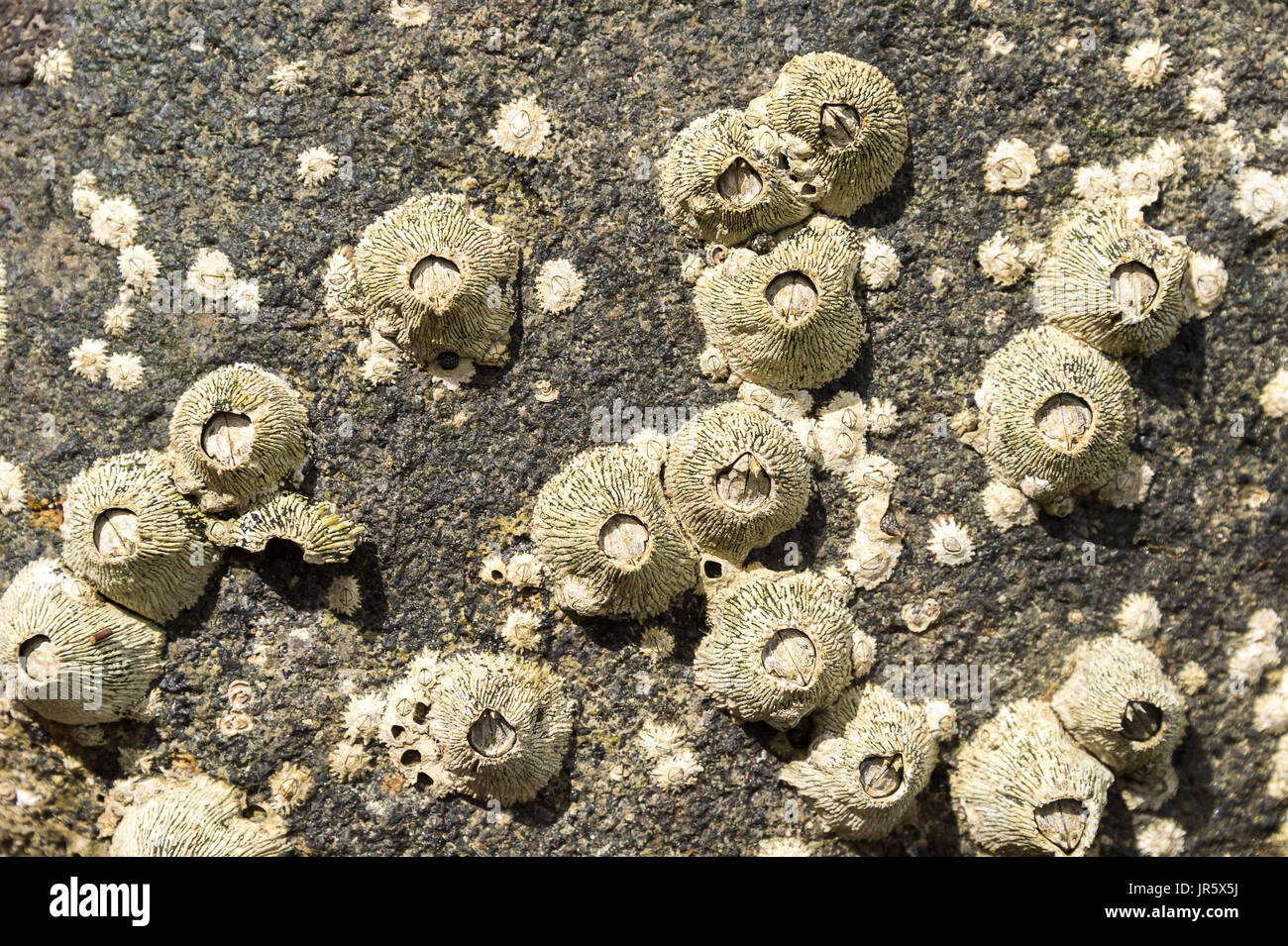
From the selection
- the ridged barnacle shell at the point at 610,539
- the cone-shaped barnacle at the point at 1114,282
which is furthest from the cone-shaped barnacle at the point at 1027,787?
the cone-shaped barnacle at the point at 1114,282

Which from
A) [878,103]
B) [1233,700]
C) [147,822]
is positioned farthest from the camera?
[1233,700]

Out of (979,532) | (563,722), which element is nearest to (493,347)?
(563,722)

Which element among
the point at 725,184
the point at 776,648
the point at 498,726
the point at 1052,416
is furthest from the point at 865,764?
the point at 725,184

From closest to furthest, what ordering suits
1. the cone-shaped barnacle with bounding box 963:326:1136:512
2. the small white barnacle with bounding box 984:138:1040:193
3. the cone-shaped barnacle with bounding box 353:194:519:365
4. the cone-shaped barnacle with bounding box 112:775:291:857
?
the cone-shaped barnacle with bounding box 112:775:291:857 < the cone-shaped barnacle with bounding box 353:194:519:365 < the cone-shaped barnacle with bounding box 963:326:1136:512 < the small white barnacle with bounding box 984:138:1040:193

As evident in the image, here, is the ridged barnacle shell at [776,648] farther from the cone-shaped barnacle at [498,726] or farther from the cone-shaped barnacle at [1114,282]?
the cone-shaped barnacle at [1114,282]

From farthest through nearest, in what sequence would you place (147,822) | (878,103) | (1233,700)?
1. (1233,700)
2. (878,103)
3. (147,822)

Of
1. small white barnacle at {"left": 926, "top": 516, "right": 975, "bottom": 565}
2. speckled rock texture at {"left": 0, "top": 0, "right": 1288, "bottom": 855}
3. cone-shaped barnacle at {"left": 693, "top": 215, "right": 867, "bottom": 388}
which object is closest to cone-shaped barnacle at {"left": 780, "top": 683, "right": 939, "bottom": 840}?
speckled rock texture at {"left": 0, "top": 0, "right": 1288, "bottom": 855}

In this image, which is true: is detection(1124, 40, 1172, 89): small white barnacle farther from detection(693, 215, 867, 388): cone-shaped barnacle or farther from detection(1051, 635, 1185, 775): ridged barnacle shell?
detection(1051, 635, 1185, 775): ridged barnacle shell
